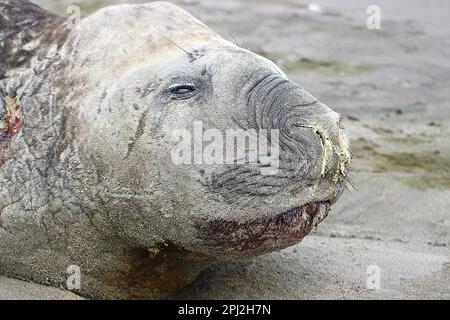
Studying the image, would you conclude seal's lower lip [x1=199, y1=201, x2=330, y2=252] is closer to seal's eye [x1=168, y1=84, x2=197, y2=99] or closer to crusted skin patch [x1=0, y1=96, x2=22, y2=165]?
seal's eye [x1=168, y1=84, x2=197, y2=99]

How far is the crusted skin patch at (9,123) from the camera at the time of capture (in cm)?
388

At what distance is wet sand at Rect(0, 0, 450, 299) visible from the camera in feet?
13.5

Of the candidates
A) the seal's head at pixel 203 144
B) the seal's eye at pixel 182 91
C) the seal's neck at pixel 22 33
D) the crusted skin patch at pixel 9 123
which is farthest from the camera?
the seal's neck at pixel 22 33

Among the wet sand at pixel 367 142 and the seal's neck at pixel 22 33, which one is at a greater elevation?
the seal's neck at pixel 22 33

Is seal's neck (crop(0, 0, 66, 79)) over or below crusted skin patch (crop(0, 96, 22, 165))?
over

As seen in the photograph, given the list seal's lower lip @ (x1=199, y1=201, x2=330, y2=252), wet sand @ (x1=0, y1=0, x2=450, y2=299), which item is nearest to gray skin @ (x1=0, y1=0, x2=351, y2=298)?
seal's lower lip @ (x1=199, y1=201, x2=330, y2=252)

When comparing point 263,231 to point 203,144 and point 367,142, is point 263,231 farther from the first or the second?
point 367,142

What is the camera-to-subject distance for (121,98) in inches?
142

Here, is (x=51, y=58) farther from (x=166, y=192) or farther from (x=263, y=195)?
(x=263, y=195)

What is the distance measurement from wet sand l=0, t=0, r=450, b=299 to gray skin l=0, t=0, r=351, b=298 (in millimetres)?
262

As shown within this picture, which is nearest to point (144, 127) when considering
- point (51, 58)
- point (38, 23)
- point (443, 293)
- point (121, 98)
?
point (121, 98)

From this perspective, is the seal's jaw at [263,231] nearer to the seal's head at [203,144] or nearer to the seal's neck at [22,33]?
the seal's head at [203,144]

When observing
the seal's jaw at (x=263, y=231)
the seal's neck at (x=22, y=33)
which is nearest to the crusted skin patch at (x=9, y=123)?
the seal's neck at (x=22, y=33)

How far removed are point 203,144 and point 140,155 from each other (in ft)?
0.93
